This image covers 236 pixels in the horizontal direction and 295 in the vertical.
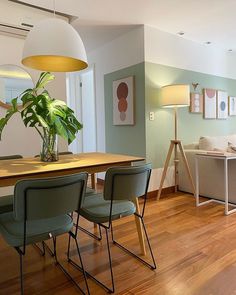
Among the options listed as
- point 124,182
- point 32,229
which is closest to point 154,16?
point 124,182

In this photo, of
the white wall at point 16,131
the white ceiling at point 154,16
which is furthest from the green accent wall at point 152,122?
the white wall at point 16,131

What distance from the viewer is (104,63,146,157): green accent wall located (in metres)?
3.66

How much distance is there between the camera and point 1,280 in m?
1.77

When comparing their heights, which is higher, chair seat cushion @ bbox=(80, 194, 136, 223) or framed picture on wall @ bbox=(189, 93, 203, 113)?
framed picture on wall @ bbox=(189, 93, 203, 113)

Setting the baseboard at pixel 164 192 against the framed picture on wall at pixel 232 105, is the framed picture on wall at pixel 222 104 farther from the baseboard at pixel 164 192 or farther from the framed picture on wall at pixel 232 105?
the baseboard at pixel 164 192

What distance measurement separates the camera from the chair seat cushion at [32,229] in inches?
54.5

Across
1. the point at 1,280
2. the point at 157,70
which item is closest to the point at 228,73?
the point at 157,70

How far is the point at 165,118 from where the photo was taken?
12.6ft

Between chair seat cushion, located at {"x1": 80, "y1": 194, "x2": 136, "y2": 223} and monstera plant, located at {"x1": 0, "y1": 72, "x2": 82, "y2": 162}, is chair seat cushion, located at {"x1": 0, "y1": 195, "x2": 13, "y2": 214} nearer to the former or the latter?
monstera plant, located at {"x1": 0, "y1": 72, "x2": 82, "y2": 162}

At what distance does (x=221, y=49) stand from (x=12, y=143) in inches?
161

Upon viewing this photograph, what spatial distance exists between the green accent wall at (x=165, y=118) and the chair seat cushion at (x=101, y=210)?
73.3 inches

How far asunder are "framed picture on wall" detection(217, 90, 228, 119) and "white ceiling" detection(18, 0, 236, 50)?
107cm

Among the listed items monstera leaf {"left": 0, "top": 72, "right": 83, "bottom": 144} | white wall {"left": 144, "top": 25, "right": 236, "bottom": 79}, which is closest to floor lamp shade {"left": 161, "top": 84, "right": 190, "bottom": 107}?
white wall {"left": 144, "top": 25, "right": 236, "bottom": 79}

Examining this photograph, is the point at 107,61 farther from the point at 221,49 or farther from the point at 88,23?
the point at 221,49
